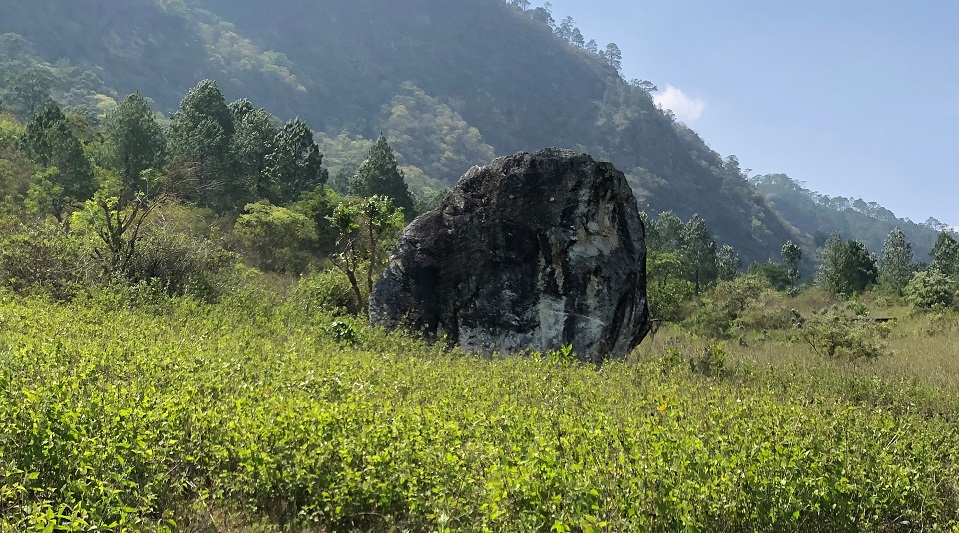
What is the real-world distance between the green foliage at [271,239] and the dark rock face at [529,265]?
12.5 meters

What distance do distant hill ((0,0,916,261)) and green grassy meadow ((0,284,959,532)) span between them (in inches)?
4227

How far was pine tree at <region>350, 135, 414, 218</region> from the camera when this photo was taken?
132ft

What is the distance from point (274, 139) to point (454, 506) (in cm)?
3759

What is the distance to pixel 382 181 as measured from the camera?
133 feet

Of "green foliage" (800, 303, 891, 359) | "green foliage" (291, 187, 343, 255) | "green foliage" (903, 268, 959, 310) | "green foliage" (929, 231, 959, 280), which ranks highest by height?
"green foliage" (929, 231, 959, 280)

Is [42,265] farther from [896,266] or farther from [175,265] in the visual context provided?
[896,266]

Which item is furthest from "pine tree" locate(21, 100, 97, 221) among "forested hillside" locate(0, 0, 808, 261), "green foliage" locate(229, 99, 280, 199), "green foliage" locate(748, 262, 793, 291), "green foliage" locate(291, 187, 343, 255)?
"forested hillside" locate(0, 0, 808, 261)

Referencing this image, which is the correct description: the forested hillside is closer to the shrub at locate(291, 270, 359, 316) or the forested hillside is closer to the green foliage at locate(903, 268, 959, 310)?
the green foliage at locate(903, 268, 959, 310)

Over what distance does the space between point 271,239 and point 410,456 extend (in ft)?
72.5

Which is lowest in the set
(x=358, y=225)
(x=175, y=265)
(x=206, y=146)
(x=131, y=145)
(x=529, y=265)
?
(x=175, y=265)

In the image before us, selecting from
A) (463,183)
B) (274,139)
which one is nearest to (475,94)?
(274,139)

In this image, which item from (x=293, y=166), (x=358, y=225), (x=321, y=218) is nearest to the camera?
(x=358, y=225)

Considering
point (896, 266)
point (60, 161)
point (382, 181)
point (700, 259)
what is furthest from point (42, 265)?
point (896, 266)

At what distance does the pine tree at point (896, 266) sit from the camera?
4031 cm
